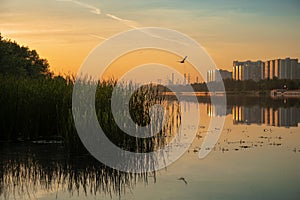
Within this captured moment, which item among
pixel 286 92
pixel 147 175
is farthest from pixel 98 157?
pixel 286 92

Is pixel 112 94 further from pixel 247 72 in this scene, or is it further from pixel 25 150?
pixel 247 72

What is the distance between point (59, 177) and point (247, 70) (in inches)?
3959

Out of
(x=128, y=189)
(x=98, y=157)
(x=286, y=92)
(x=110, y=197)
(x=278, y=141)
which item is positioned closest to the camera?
(x=110, y=197)

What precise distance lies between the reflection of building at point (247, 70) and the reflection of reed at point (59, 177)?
9542cm

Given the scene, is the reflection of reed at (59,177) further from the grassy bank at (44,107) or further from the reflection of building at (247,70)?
the reflection of building at (247,70)

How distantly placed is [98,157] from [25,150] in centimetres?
196

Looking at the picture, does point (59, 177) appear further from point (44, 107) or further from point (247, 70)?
point (247, 70)

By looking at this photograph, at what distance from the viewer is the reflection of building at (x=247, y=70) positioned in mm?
104469

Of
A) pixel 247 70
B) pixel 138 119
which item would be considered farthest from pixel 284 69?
pixel 138 119

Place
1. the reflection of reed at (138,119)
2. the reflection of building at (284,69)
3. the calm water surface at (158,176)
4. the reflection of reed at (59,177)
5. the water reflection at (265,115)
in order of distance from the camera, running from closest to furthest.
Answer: the calm water surface at (158,176) → the reflection of reed at (59,177) → the reflection of reed at (138,119) → the water reflection at (265,115) → the reflection of building at (284,69)

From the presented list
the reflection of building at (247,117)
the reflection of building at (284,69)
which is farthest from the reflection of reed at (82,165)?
the reflection of building at (284,69)

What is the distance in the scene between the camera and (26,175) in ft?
27.6

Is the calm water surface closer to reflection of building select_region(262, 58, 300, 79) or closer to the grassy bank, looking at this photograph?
the grassy bank

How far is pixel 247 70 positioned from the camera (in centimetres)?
10588
